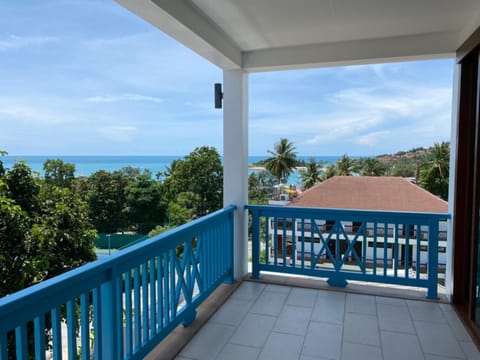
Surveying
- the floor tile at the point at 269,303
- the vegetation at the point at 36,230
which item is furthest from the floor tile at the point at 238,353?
the vegetation at the point at 36,230

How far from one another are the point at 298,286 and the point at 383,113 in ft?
60.5

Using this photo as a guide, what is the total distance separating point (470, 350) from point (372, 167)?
6.43m

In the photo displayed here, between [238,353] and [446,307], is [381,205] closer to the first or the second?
[446,307]

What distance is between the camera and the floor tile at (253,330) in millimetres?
2445

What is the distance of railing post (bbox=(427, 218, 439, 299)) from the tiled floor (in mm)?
181

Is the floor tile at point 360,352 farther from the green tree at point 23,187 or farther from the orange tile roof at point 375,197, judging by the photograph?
the green tree at point 23,187

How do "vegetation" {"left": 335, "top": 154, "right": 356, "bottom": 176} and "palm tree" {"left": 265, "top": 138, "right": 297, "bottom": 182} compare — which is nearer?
"vegetation" {"left": 335, "top": 154, "right": 356, "bottom": 176}

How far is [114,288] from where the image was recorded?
175 centimetres

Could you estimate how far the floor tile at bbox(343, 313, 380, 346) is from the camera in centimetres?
246

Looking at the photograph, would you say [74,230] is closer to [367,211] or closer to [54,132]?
[367,211]

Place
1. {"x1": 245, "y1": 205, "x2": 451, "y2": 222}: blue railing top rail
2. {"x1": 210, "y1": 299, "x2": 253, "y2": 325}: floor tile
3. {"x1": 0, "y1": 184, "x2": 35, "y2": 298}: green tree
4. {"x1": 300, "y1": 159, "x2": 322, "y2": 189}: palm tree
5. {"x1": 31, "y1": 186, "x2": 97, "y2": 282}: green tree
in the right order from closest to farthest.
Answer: {"x1": 210, "y1": 299, "x2": 253, "y2": 325}: floor tile → {"x1": 245, "y1": 205, "x2": 451, "y2": 222}: blue railing top rail → {"x1": 0, "y1": 184, "x2": 35, "y2": 298}: green tree → {"x1": 31, "y1": 186, "x2": 97, "y2": 282}: green tree → {"x1": 300, "y1": 159, "x2": 322, "y2": 189}: palm tree

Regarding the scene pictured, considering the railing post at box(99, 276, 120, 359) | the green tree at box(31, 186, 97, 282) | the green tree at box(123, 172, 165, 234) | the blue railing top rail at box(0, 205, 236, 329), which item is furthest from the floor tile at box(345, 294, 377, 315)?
the green tree at box(123, 172, 165, 234)

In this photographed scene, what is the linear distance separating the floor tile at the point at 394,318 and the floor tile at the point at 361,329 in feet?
0.25

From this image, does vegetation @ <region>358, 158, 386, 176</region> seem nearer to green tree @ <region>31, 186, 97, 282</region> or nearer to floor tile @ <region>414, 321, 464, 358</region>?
floor tile @ <region>414, 321, 464, 358</region>
